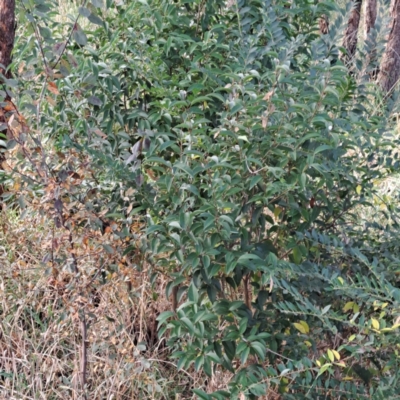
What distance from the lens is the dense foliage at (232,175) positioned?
2289 mm

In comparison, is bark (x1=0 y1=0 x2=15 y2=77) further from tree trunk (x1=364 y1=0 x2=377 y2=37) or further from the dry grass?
tree trunk (x1=364 y1=0 x2=377 y2=37)

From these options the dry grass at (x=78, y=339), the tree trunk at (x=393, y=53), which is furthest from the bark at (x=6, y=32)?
the tree trunk at (x=393, y=53)

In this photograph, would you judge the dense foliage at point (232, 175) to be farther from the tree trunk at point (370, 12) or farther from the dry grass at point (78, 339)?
the tree trunk at point (370, 12)

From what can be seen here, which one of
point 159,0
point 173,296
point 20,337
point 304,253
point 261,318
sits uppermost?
point 159,0

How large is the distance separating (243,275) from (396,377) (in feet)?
2.20

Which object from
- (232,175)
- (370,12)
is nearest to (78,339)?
(232,175)

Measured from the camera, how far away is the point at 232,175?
238cm

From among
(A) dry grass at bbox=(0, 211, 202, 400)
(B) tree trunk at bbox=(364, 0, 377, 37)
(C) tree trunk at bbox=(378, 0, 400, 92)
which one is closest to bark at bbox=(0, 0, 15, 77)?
(A) dry grass at bbox=(0, 211, 202, 400)

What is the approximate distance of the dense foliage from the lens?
7.51 feet

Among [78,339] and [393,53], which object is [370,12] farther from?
[78,339]

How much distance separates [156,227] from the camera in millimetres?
2408

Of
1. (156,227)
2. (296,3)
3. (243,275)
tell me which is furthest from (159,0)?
(243,275)

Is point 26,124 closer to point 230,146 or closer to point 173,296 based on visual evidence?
point 230,146

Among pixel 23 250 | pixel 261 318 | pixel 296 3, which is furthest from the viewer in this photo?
pixel 23 250
